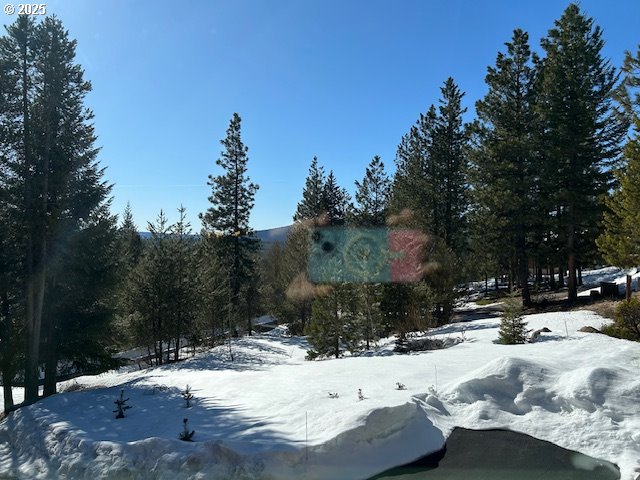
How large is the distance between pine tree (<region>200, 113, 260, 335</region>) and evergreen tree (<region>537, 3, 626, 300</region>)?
835 inches

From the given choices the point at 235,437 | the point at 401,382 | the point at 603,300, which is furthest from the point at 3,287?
the point at 603,300

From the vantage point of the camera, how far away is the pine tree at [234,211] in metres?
33.9

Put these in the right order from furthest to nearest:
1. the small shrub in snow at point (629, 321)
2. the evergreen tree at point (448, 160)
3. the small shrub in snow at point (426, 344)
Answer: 1. the evergreen tree at point (448, 160)
2. the small shrub in snow at point (426, 344)
3. the small shrub in snow at point (629, 321)

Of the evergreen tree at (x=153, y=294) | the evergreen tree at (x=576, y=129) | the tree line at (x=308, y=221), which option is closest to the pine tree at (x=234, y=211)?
the tree line at (x=308, y=221)

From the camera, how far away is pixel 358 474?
620 centimetres

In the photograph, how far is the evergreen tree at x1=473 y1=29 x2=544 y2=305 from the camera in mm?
23484

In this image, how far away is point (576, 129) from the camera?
2228 cm

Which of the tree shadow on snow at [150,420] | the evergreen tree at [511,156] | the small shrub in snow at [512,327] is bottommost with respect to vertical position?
the tree shadow on snow at [150,420]

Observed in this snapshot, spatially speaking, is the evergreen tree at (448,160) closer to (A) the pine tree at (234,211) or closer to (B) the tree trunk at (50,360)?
(A) the pine tree at (234,211)

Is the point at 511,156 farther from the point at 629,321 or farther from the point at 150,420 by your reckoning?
the point at 150,420

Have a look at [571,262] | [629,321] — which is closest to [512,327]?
[629,321]

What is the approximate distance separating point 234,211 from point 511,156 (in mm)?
20417

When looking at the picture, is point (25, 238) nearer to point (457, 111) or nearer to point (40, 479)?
point (40, 479)

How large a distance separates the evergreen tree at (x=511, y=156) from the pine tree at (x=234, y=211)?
17632 mm
